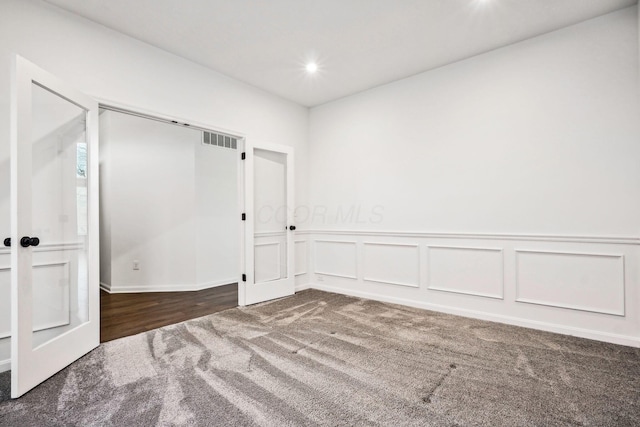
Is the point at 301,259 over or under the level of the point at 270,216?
under

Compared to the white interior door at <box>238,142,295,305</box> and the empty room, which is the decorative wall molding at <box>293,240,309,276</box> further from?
the white interior door at <box>238,142,295,305</box>

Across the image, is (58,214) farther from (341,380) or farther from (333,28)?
(333,28)

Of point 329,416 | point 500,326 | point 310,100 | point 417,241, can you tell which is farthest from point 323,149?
point 329,416

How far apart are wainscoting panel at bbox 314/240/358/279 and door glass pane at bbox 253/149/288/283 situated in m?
0.58

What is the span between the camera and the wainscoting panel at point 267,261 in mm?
4113

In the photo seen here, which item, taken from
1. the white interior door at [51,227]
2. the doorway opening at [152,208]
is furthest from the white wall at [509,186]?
the white interior door at [51,227]

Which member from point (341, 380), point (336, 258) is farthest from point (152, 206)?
point (341, 380)

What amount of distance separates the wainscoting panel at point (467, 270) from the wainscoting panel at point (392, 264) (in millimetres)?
191

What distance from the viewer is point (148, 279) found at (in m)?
4.90

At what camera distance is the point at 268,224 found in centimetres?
428

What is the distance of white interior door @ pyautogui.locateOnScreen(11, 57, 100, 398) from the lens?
1.94 m

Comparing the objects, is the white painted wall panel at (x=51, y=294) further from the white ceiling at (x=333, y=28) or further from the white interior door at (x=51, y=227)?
the white ceiling at (x=333, y=28)

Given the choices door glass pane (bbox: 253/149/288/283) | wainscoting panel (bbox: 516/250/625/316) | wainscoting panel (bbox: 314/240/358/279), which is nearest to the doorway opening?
door glass pane (bbox: 253/149/288/283)

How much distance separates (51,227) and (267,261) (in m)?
2.34
